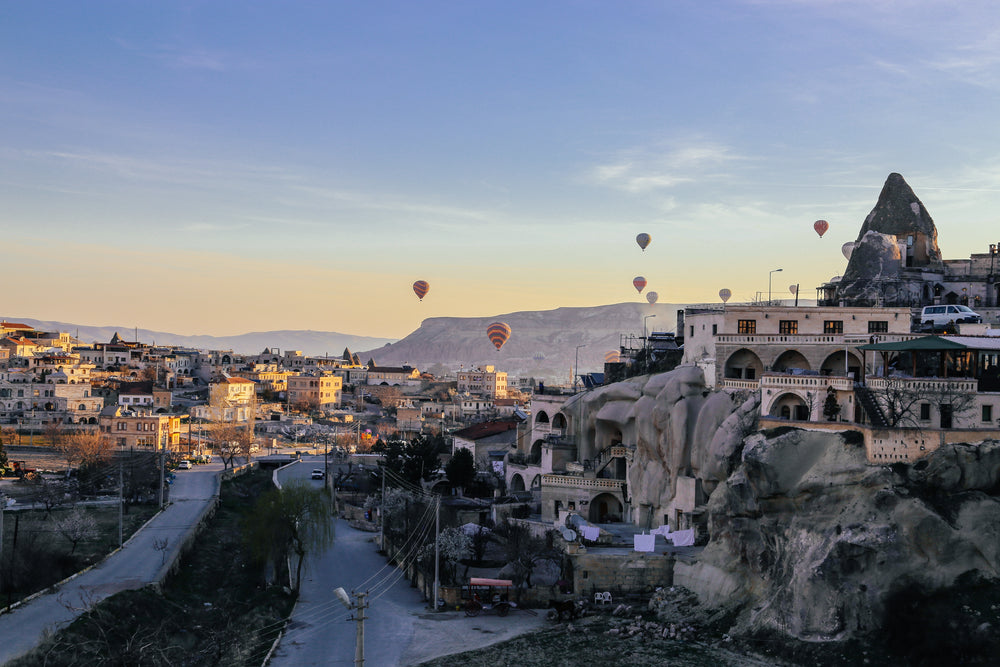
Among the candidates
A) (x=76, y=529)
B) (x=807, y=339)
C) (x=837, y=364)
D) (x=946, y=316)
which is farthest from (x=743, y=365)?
(x=76, y=529)

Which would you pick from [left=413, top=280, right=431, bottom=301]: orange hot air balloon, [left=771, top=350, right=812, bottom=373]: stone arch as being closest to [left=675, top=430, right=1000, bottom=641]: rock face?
[left=771, top=350, right=812, bottom=373]: stone arch

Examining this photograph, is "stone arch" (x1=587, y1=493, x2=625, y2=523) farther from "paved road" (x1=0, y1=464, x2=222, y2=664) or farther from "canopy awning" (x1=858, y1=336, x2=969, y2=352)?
"paved road" (x1=0, y1=464, x2=222, y2=664)

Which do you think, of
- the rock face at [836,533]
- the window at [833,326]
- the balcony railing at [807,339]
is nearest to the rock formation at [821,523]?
the rock face at [836,533]

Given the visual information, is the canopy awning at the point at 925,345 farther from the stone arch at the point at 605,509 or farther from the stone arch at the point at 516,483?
the stone arch at the point at 516,483

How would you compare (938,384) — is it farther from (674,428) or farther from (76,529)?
(76,529)

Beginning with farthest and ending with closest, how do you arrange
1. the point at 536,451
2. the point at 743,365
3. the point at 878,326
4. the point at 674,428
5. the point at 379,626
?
the point at 536,451 < the point at 743,365 < the point at 878,326 < the point at 674,428 < the point at 379,626

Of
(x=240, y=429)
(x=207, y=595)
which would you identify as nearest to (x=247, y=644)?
(x=207, y=595)
